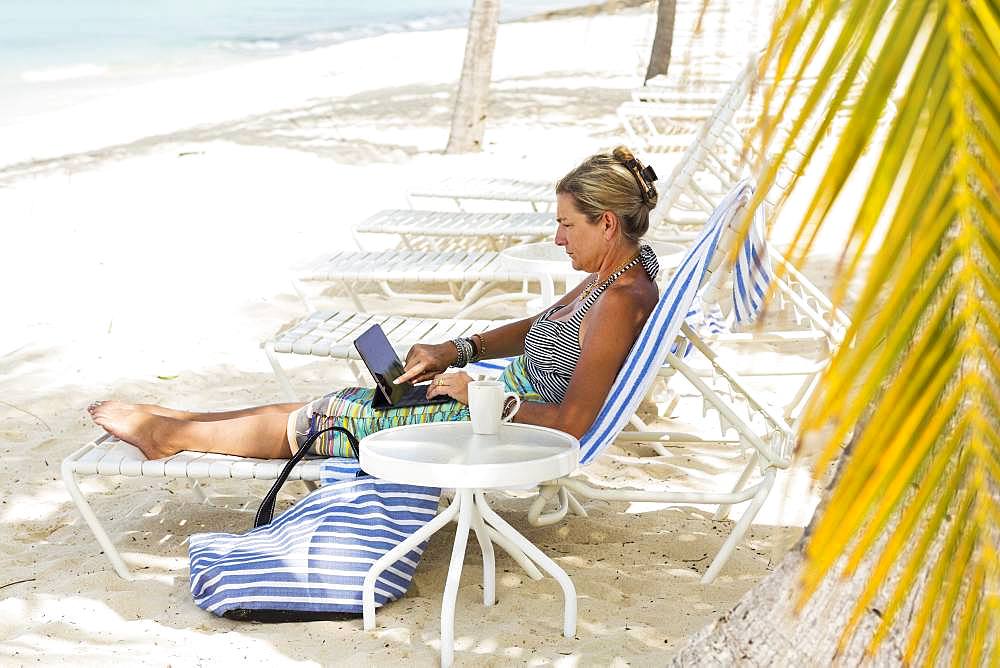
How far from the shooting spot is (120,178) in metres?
10.2

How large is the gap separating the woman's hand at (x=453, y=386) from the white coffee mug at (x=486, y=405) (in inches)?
10.6

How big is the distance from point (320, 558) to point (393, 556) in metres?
0.22

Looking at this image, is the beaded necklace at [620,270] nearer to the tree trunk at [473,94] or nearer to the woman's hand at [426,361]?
the woman's hand at [426,361]

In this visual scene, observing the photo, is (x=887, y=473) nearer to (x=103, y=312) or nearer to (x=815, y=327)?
(x=815, y=327)

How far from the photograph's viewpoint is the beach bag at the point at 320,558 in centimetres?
300

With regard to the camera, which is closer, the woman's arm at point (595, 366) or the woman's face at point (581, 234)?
the woman's arm at point (595, 366)

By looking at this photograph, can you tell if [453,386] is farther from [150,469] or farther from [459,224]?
[459,224]

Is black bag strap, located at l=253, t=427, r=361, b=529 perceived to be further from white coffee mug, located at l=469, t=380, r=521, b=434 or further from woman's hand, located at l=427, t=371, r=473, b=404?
white coffee mug, located at l=469, t=380, r=521, b=434

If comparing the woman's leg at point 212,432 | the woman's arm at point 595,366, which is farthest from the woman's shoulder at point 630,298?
the woman's leg at point 212,432

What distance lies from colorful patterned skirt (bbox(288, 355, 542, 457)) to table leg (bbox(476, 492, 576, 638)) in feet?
1.22

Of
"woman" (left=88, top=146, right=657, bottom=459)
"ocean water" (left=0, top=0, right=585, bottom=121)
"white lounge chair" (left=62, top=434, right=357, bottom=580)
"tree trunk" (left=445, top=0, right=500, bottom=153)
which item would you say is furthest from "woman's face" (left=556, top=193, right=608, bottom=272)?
"ocean water" (left=0, top=0, right=585, bottom=121)

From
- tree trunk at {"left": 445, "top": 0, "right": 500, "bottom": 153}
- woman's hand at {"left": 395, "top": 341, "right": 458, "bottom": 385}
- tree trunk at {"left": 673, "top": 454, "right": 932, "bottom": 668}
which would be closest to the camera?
tree trunk at {"left": 673, "top": 454, "right": 932, "bottom": 668}

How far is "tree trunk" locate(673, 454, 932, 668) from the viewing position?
1.74 metres

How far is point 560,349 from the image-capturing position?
3.25 metres
